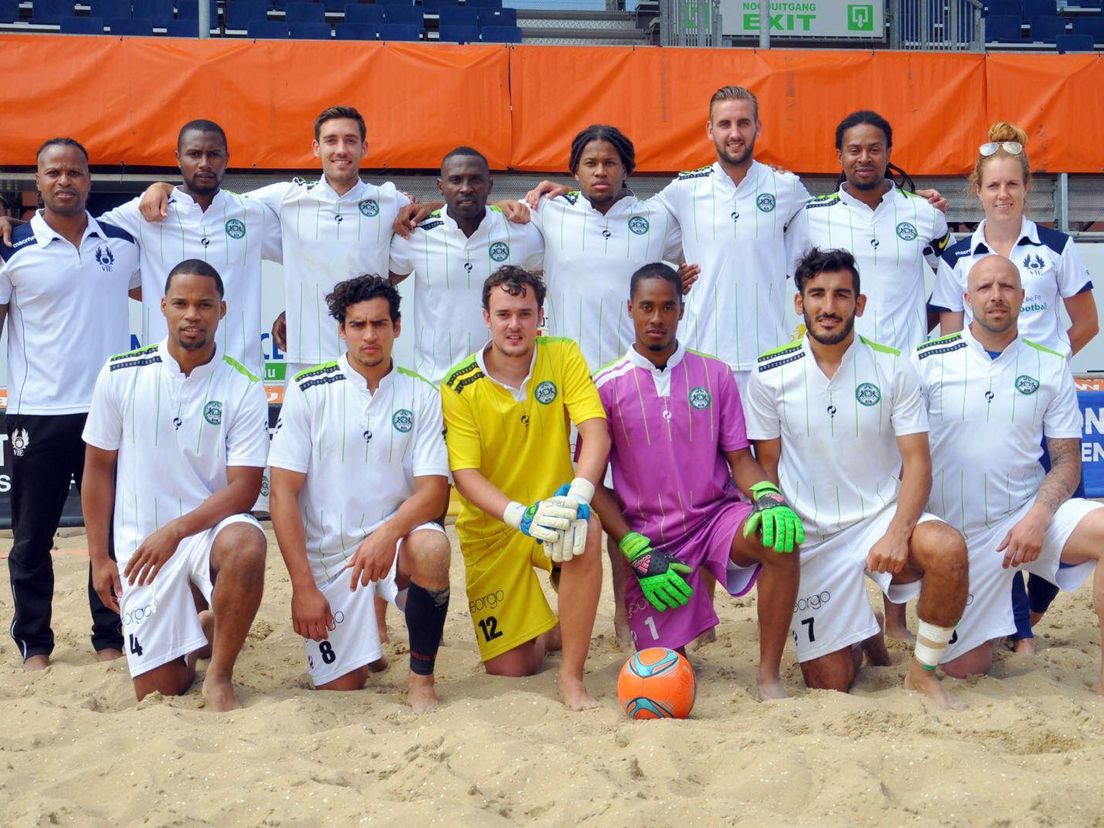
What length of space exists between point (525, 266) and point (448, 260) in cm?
39

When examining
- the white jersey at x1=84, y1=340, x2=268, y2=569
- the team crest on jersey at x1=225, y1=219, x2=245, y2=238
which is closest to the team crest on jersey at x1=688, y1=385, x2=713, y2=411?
the white jersey at x1=84, y1=340, x2=268, y2=569

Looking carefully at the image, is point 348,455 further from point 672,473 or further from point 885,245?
point 885,245

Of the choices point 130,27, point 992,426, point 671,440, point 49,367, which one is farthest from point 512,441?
point 130,27

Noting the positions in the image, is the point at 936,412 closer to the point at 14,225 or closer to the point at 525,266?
the point at 525,266

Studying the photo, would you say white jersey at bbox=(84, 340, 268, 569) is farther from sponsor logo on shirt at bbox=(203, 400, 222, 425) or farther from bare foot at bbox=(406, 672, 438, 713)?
bare foot at bbox=(406, 672, 438, 713)

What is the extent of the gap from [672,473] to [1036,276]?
1.98 metres

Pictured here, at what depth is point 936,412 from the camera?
15.8 ft

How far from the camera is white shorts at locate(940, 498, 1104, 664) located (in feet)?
15.2

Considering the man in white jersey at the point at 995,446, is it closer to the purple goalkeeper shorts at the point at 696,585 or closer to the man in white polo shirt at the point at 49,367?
the purple goalkeeper shorts at the point at 696,585

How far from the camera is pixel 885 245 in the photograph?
18.0ft

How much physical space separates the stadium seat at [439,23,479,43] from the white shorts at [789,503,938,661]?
1045 cm

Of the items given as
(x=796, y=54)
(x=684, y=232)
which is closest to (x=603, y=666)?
(x=684, y=232)

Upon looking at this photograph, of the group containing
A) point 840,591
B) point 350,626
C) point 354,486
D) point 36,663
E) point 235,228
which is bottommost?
point 36,663

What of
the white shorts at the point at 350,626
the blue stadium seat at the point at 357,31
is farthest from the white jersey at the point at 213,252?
the blue stadium seat at the point at 357,31
